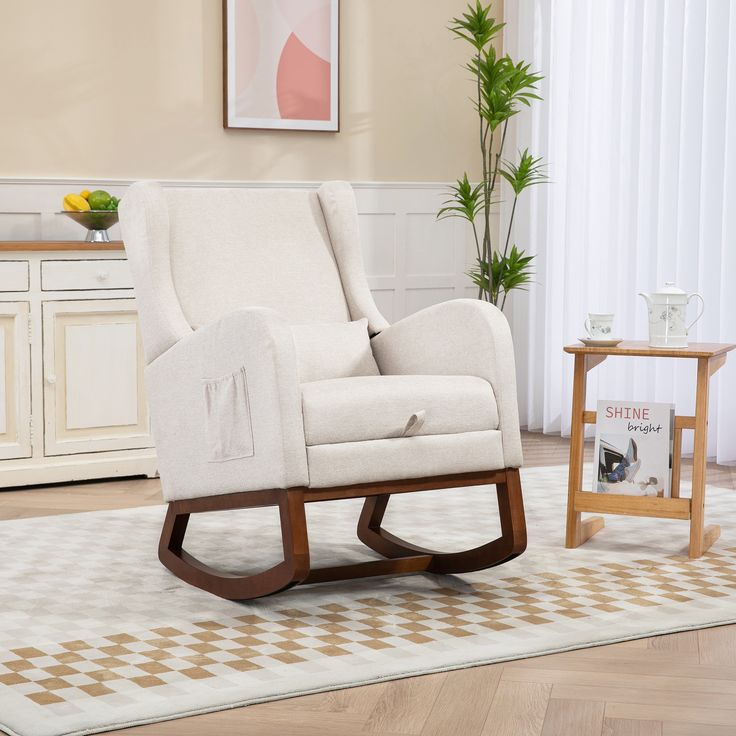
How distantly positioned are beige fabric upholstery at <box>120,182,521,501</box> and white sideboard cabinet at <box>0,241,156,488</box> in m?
1.10

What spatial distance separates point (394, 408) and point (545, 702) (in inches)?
28.5

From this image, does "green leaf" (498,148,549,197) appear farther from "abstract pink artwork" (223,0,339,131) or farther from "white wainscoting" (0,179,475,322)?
"abstract pink artwork" (223,0,339,131)

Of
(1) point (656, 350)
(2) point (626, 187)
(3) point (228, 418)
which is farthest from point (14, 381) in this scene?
(2) point (626, 187)

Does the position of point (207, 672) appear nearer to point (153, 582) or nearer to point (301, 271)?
point (153, 582)

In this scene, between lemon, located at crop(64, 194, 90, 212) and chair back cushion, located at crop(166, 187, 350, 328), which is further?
lemon, located at crop(64, 194, 90, 212)

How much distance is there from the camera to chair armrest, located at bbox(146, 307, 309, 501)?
234 centimetres

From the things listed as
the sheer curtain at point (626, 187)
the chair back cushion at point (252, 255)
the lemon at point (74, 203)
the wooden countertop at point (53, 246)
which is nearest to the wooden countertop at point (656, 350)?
the chair back cushion at point (252, 255)

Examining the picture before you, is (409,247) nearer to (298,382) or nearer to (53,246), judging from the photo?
(53,246)

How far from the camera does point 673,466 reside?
298cm

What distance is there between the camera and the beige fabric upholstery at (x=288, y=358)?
2.38 metres

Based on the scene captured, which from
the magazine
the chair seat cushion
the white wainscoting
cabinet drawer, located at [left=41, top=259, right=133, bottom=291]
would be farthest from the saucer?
the white wainscoting

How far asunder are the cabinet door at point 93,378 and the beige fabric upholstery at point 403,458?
1768 mm

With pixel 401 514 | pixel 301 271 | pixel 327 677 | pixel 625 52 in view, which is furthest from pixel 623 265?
pixel 327 677

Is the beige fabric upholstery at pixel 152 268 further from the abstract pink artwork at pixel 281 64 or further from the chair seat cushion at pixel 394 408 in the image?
the abstract pink artwork at pixel 281 64
